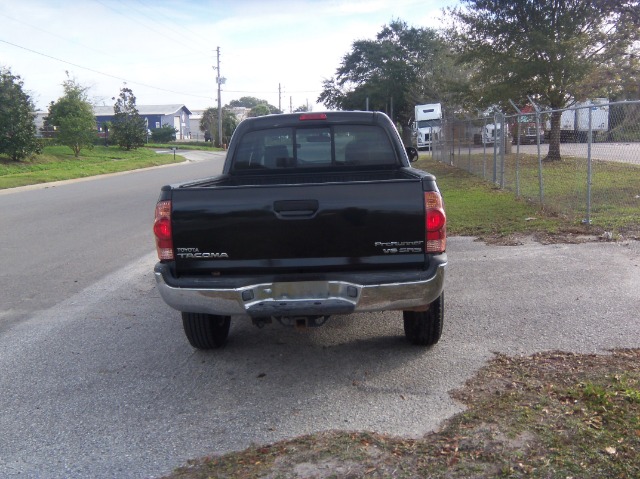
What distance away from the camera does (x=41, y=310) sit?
6758 millimetres

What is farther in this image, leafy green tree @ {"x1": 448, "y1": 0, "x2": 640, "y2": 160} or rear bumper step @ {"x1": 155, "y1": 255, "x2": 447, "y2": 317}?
leafy green tree @ {"x1": 448, "y1": 0, "x2": 640, "y2": 160}

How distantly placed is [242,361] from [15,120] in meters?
32.0

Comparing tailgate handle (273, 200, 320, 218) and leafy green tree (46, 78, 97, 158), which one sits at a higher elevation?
leafy green tree (46, 78, 97, 158)

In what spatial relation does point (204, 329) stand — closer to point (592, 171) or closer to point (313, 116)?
point (313, 116)

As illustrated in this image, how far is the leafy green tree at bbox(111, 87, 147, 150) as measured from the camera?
52.4 meters

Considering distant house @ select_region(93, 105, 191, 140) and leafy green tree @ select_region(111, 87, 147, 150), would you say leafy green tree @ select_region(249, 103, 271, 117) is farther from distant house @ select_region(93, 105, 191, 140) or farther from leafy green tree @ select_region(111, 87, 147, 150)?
leafy green tree @ select_region(111, 87, 147, 150)

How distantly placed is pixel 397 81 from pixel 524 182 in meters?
44.4

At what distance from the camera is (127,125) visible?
5234 centimetres

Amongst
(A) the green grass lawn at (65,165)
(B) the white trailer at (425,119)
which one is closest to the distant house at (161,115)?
(A) the green grass lawn at (65,165)

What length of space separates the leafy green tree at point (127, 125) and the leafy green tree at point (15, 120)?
18141mm

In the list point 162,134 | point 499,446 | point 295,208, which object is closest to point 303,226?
point 295,208

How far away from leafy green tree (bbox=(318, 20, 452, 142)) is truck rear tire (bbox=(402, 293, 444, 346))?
5056 cm

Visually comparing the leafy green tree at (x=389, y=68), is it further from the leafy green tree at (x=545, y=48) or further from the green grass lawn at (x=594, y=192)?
the green grass lawn at (x=594, y=192)

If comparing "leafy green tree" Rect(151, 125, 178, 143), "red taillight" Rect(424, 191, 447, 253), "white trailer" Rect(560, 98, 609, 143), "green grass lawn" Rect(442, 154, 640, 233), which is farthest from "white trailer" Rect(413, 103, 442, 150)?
"leafy green tree" Rect(151, 125, 178, 143)
